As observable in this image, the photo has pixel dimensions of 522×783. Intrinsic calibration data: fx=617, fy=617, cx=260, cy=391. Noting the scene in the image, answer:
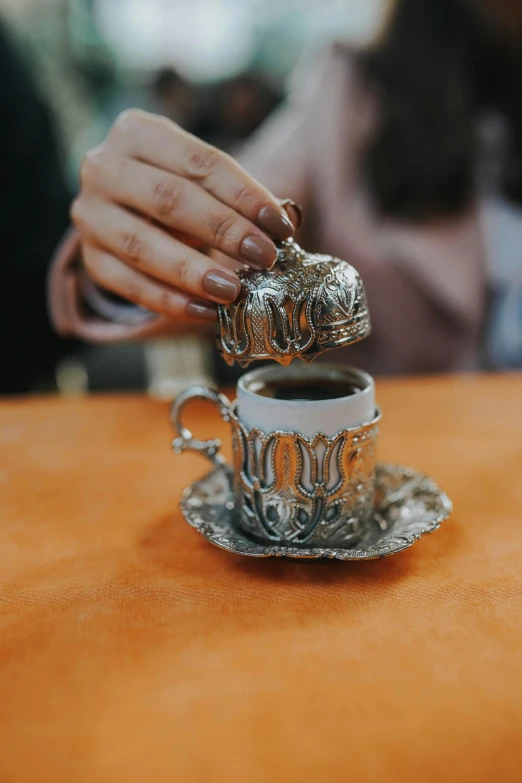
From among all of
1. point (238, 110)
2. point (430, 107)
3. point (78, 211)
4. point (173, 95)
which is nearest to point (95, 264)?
point (78, 211)

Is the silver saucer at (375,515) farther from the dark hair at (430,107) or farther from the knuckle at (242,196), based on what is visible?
the dark hair at (430,107)

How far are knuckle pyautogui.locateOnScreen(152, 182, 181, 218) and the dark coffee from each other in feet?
0.66

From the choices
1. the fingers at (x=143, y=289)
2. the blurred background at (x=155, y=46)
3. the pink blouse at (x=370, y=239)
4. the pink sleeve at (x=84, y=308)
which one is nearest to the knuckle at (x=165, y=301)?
the fingers at (x=143, y=289)

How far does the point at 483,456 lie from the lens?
758 mm

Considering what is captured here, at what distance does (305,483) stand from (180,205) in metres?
0.30

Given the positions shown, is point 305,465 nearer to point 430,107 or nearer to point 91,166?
point 91,166

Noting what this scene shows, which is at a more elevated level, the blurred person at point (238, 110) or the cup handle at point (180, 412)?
the blurred person at point (238, 110)

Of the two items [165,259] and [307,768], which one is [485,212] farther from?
[307,768]

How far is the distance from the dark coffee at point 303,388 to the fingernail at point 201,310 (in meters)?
0.09

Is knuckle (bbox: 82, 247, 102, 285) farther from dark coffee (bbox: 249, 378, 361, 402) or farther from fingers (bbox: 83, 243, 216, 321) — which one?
dark coffee (bbox: 249, 378, 361, 402)

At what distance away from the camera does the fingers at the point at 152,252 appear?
1.74ft

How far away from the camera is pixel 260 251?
526mm

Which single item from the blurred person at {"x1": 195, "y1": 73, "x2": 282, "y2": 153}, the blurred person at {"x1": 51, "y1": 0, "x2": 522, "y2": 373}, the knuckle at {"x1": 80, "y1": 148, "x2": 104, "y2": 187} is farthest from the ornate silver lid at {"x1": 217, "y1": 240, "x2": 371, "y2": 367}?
the blurred person at {"x1": 195, "y1": 73, "x2": 282, "y2": 153}

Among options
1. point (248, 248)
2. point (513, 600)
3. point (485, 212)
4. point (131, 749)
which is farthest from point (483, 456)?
point (485, 212)
